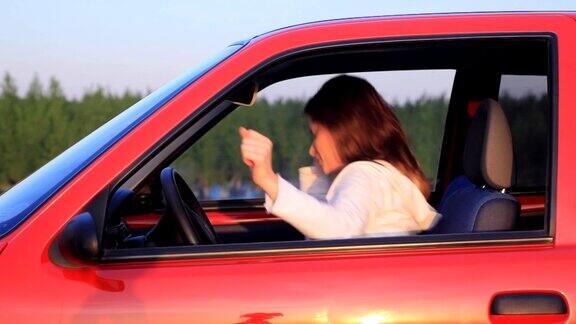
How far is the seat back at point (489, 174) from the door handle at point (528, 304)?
1.76 ft

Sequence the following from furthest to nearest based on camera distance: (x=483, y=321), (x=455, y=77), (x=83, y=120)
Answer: (x=83, y=120), (x=455, y=77), (x=483, y=321)

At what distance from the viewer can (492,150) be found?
129 inches

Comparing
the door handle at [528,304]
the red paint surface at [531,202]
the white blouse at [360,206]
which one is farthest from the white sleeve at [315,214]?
the red paint surface at [531,202]

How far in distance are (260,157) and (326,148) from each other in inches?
18.7

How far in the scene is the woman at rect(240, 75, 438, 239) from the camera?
326 cm

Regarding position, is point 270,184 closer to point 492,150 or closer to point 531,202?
point 492,150

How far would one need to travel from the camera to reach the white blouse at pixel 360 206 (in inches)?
120

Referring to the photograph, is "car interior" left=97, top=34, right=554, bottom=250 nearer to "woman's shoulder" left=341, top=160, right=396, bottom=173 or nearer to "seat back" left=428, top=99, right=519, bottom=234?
"seat back" left=428, top=99, right=519, bottom=234

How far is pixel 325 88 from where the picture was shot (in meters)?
3.47

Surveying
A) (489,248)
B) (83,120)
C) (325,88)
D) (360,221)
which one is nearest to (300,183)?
(325,88)

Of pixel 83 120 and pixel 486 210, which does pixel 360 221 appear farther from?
pixel 83 120

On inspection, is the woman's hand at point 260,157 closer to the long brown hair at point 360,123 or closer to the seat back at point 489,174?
→ the long brown hair at point 360,123

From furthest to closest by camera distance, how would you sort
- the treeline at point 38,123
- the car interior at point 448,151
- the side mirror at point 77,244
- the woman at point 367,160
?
the treeline at point 38,123, the woman at point 367,160, the car interior at point 448,151, the side mirror at point 77,244

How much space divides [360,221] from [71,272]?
0.83 m
